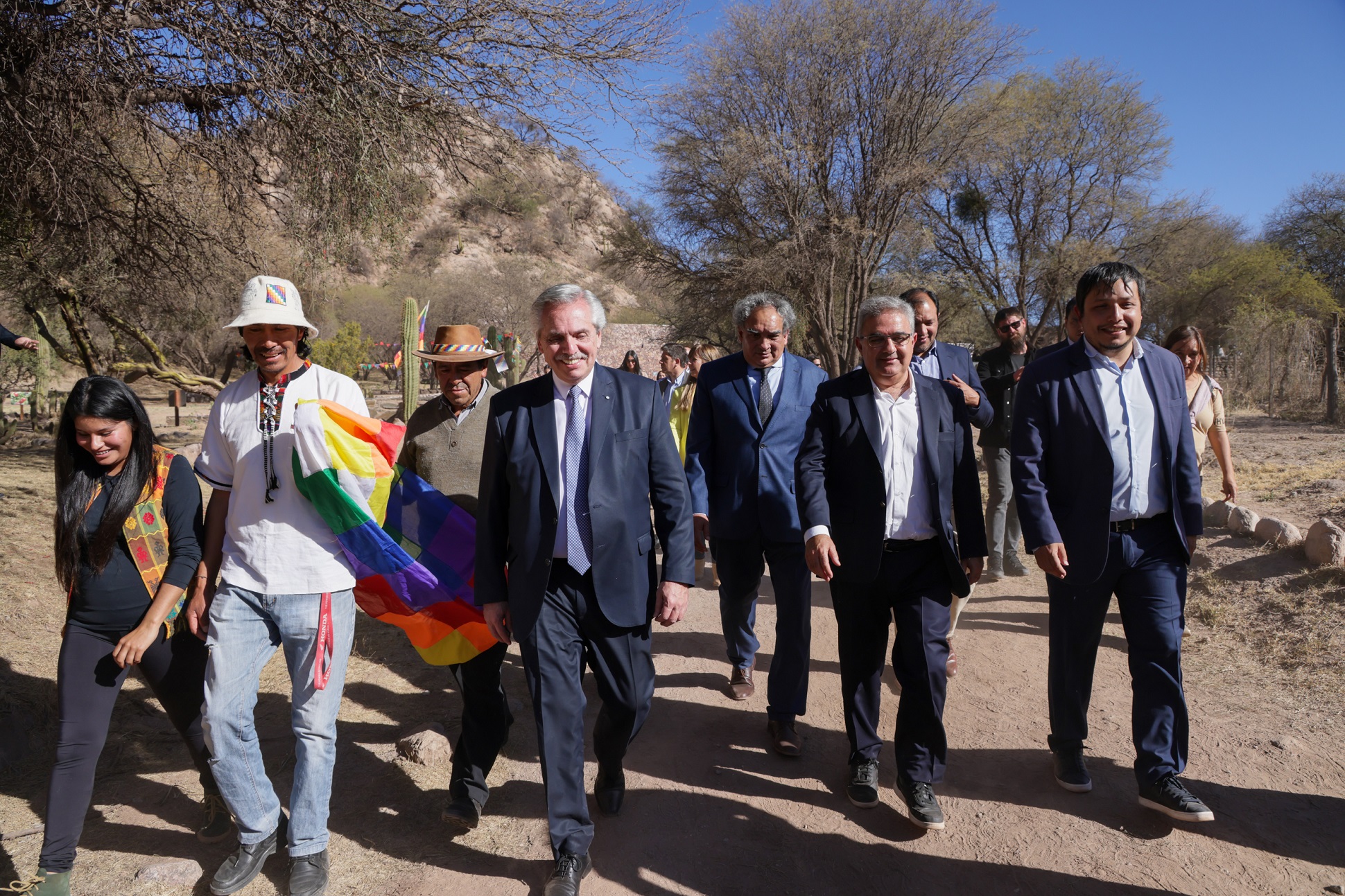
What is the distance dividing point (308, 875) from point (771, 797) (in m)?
1.85

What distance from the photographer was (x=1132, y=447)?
3.43 m

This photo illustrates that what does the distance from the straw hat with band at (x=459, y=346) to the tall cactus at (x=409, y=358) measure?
4652 millimetres

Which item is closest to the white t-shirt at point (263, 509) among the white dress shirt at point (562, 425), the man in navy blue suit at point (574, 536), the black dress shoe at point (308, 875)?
the man in navy blue suit at point (574, 536)

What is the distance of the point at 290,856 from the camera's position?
10.1 feet

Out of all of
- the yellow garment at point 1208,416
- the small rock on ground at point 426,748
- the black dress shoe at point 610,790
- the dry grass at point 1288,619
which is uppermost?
the yellow garment at point 1208,416

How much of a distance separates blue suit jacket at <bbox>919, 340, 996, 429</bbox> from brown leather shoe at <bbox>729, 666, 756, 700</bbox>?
1.90 meters

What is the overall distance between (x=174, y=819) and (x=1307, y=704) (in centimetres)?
547

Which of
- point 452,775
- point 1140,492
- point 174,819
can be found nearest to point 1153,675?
point 1140,492

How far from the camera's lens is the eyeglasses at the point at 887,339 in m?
3.50

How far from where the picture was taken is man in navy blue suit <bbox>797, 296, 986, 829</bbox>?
3.46m

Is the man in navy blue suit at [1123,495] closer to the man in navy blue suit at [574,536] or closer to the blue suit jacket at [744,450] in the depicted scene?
the blue suit jacket at [744,450]

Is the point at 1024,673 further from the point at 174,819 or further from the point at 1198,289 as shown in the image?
the point at 1198,289

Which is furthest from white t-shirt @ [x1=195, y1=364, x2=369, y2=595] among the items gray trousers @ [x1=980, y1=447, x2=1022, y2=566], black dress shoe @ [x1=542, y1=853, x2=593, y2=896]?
gray trousers @ [x1=980, y1=447, x2=1022, y2=566]

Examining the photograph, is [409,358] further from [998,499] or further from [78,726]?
[78,726]
